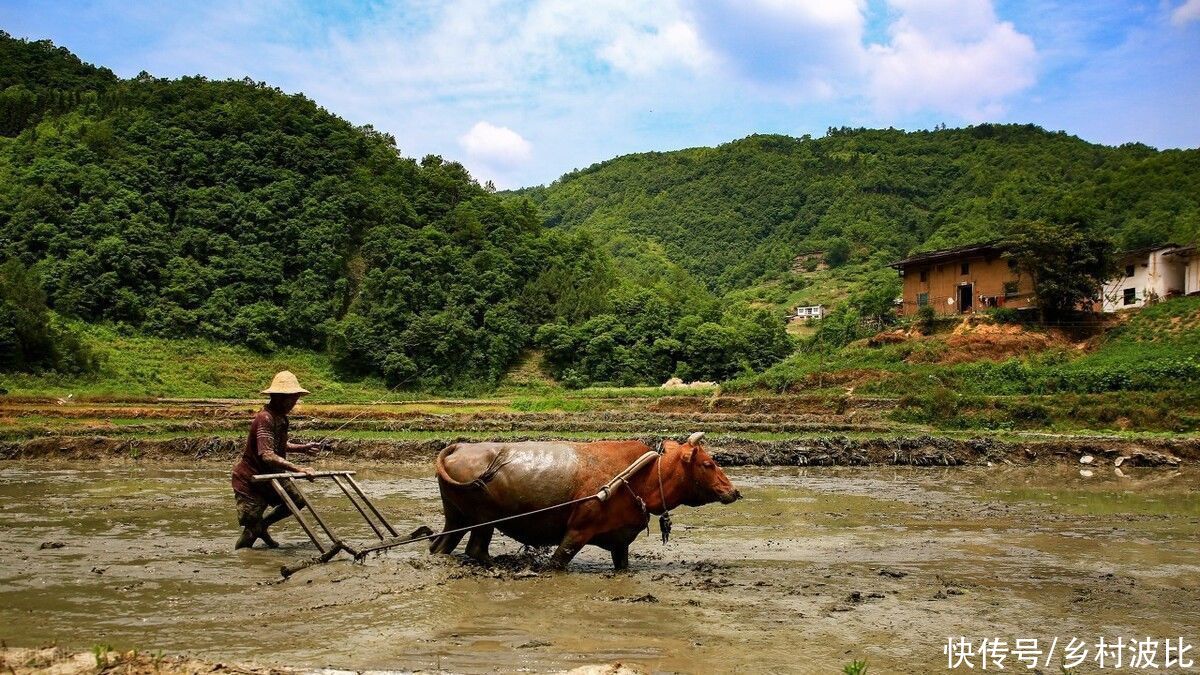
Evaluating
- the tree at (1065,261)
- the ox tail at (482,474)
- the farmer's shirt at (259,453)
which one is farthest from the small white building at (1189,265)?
the farmer's shirt at (259,453)

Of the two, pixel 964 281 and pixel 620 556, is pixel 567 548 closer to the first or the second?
pixel 620 556

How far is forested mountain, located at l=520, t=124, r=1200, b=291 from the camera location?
345ft

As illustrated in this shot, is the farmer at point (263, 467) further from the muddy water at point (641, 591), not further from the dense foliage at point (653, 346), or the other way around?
the dense foliage at point (653, 346)

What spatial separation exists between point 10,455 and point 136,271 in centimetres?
4741

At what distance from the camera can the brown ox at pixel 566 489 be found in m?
10.2

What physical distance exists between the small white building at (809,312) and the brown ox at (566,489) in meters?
93.6

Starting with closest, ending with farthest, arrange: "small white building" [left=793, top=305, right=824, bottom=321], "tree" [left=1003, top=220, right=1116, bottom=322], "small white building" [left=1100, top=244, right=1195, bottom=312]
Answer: "tree" [left=1003, top=220, right=1116, bottom=322], "small white building" [left=1100, top=244, right=1195, bottom=312], "small white building" [left=793, top=305, right=824, bottom=321]

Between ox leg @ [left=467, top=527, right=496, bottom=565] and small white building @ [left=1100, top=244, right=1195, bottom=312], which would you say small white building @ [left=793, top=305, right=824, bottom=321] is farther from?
ox leg @ [left=467, top=527, right=496, bottom=565]

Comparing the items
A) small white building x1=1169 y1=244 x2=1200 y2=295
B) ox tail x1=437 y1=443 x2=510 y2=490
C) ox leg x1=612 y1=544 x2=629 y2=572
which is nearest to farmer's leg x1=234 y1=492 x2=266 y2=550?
ox tail x1=437 y1=443 x2=510 y2=490

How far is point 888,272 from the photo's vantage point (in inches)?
4252

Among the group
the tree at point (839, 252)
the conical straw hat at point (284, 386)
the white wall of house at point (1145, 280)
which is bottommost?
the conical straw hat at point (284, 386)

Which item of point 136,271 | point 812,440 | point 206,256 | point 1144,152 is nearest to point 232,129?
point 206,256

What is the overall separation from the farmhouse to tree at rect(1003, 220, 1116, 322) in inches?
92.2

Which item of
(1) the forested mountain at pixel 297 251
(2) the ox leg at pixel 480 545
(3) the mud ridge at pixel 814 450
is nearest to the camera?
(2) the ox leg at pixel 480 545
